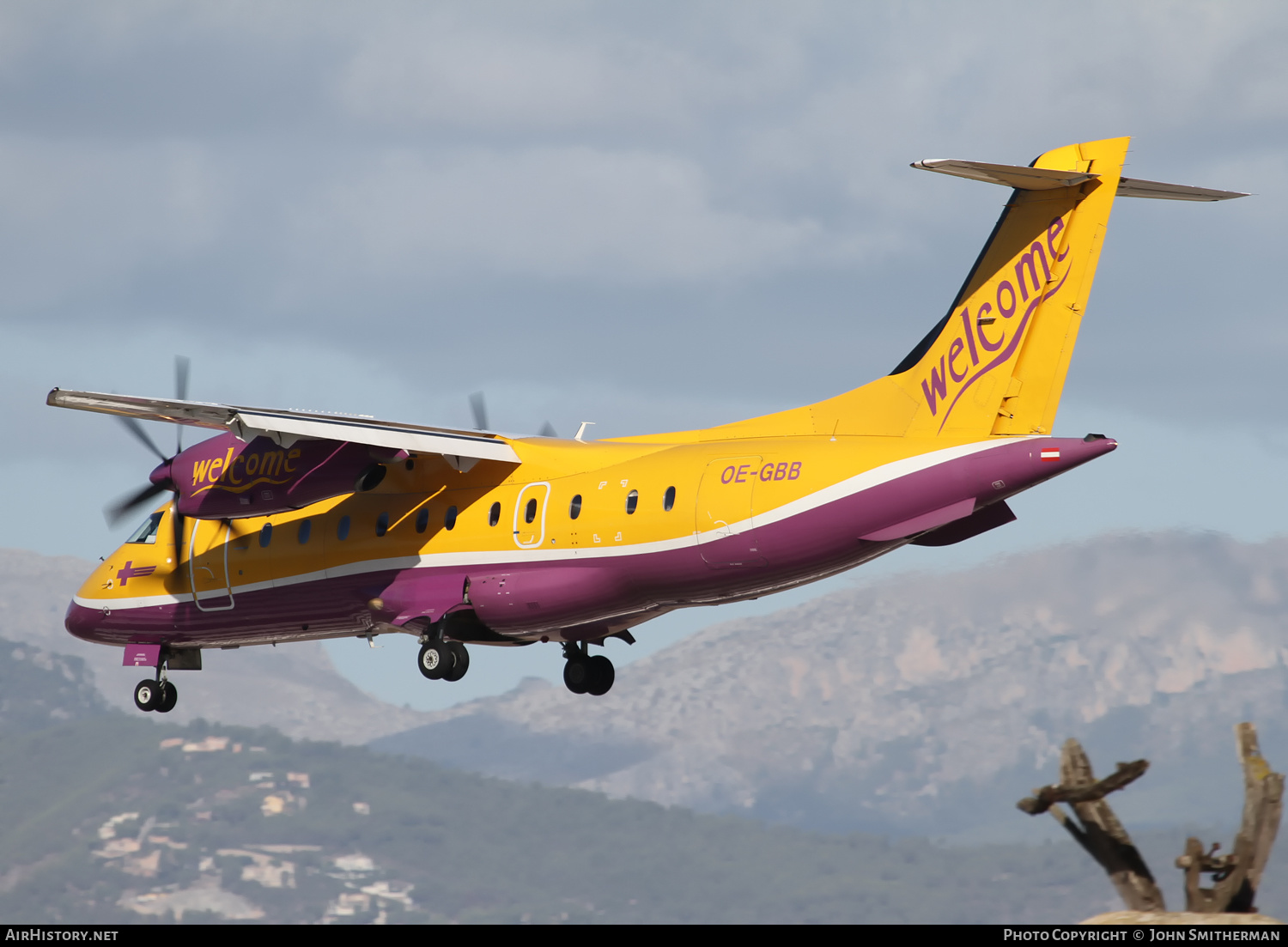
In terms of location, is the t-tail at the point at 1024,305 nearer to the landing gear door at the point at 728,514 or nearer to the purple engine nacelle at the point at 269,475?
the landing gear door at the point at 728,514

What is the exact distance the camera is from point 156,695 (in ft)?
107

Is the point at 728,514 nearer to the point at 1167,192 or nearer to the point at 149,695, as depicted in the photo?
the point at 1167,192

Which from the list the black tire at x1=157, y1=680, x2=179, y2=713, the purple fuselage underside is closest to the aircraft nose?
the purple fuselage underside

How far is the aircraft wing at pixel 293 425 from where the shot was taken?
26.6m

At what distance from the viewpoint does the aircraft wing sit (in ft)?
87.2

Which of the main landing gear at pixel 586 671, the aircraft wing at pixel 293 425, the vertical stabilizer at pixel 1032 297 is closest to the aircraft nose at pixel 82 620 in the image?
the aircraft wing at pixel 293 425

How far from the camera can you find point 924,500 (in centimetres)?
2341

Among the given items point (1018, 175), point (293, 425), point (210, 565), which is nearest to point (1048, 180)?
point (1018, 175)

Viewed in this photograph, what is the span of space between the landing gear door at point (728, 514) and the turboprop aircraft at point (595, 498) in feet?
0.12

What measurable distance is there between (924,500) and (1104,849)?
6134 mm

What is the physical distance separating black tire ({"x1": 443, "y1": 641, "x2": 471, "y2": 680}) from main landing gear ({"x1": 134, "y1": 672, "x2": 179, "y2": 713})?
7198 mm
